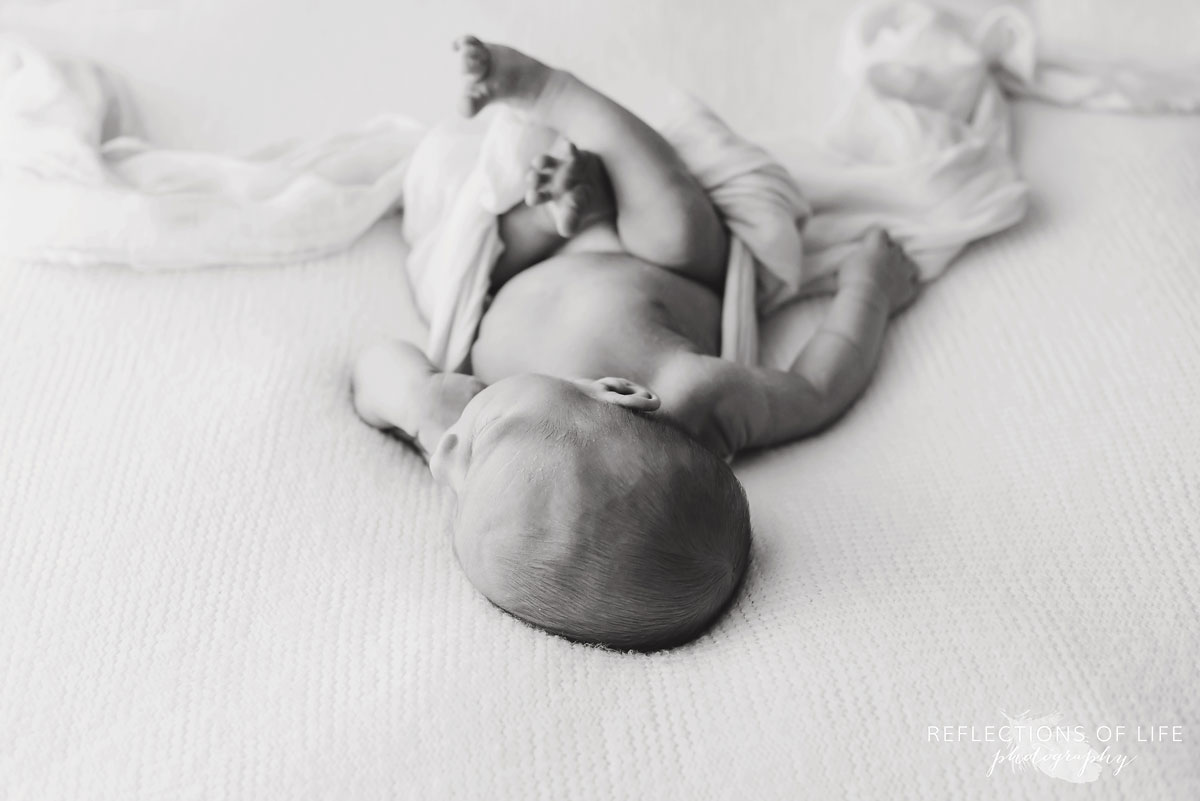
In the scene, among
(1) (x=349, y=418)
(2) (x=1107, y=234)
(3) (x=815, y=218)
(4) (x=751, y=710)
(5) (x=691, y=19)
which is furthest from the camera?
(5) (x=691, y=19)

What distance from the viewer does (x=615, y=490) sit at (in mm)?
914

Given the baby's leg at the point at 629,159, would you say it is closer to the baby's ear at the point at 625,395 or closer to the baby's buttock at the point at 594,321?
the baby's buttock at the point at 594,321

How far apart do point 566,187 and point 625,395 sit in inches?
11.5

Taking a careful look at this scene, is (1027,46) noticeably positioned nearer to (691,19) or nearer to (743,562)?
(691,19)

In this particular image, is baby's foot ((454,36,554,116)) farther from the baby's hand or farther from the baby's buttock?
the baby's hand

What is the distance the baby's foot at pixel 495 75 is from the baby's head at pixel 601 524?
0.41 meters

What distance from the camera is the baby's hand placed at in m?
1.32

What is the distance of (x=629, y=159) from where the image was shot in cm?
126

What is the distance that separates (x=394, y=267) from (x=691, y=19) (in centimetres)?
62

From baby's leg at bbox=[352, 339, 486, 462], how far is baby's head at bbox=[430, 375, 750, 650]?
6.1 inches

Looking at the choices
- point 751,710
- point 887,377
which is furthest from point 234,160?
point 751,710

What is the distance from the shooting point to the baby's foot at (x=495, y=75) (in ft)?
3.94

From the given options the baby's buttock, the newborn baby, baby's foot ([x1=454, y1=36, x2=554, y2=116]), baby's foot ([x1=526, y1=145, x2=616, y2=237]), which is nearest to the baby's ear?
the newborn baby

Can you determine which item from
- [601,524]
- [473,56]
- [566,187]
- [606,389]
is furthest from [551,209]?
[601,524]
